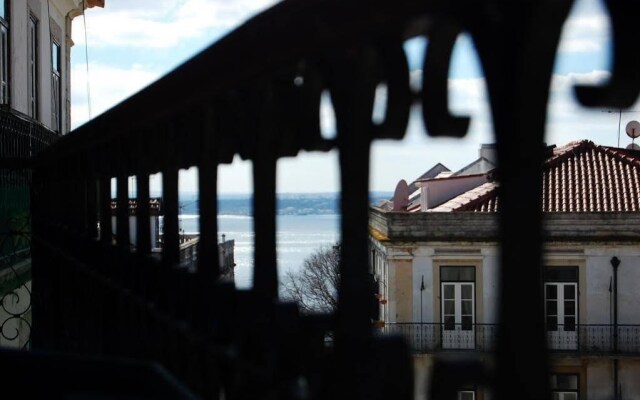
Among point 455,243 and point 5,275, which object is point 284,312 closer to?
point 5,275

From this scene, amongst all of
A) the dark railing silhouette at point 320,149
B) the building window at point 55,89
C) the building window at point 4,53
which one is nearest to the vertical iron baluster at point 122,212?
the dark railing silhouette at point 320,149

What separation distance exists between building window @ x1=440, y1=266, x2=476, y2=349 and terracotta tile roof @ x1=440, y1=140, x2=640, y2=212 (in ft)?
4.16

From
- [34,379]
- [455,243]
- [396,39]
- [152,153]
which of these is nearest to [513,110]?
[396,39]

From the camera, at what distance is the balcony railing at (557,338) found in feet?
58.6

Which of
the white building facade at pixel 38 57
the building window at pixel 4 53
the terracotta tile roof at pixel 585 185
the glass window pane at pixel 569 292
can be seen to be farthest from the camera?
the terracotta tile roof at pixel 585 185

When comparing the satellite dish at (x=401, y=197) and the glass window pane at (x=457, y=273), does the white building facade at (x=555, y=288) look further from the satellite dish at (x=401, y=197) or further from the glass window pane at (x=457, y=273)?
the satellite dish at (x=401, y=197)

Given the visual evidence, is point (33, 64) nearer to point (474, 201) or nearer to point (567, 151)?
point (474, 201)

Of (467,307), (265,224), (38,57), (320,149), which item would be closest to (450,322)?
(467,307)

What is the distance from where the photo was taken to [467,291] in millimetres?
18266

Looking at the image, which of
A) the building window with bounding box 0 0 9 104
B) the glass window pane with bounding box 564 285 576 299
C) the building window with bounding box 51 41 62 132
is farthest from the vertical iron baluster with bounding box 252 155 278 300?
the glass window pane with bounding box 564 285 576 299

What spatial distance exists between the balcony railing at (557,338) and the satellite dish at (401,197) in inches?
152

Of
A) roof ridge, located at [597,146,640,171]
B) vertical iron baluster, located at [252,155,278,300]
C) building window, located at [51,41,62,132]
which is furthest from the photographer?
roof ridge, located at [597,146,640,171]

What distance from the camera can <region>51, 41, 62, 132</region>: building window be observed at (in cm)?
1361

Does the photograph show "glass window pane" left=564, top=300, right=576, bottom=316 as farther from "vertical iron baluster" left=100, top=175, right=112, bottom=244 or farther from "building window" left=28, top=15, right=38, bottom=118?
"vertical iron baluster" left=100, top=175, right=112, bottom=244
